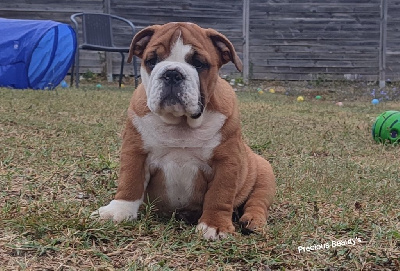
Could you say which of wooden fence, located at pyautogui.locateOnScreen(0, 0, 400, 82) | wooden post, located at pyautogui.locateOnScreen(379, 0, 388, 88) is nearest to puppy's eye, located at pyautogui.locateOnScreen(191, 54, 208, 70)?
wooden fence, located at pyautogui.locateOnScreen(0, 0, 400, 82)

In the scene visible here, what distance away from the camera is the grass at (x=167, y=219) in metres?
2.09

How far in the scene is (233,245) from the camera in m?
2.23

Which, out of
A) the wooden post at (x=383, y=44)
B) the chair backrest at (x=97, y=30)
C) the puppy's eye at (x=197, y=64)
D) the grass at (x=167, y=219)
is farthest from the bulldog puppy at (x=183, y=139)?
the wooden post at (x=383, y=44)

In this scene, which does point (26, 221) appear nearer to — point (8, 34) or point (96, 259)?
point (96, 259)

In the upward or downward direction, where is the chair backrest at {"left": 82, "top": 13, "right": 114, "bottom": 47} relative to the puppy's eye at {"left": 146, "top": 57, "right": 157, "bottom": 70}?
downward

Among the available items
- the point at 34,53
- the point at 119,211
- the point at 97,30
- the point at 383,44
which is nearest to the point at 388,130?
the point at 119,211

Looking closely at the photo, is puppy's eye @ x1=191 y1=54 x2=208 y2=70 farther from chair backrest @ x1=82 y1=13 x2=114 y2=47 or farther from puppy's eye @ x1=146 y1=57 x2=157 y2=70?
chair backrest @ x1=82 y1=13 x2=114 y2=47

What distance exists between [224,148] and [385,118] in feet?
11.1

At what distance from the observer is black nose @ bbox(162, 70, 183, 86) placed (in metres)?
2.35

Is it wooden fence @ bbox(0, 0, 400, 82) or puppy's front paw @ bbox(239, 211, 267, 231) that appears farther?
wooden fence @ bbox(0, 0, 400, 82)

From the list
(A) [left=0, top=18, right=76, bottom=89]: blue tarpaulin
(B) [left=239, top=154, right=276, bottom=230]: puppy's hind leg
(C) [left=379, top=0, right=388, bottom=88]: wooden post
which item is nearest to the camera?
(B) [left=239, top=154, right=276, bottom=230]: puppy's hind leg

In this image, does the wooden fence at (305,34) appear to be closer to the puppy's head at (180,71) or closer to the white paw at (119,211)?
the puppy's head at (180,71)

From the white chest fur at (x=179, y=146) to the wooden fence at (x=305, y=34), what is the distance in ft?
36.4

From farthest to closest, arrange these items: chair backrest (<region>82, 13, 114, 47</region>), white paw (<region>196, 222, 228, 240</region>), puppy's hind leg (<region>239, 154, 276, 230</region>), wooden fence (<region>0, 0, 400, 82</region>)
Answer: wooden fence (<region>0, 0, 400, 82</region>), chair backrest (<region>82, 13, 114, 47</region>), puppy's hind leg (<region>239, 154, 276, 230</region>), white paw (<region>196, 222, 228, 240</region>)
